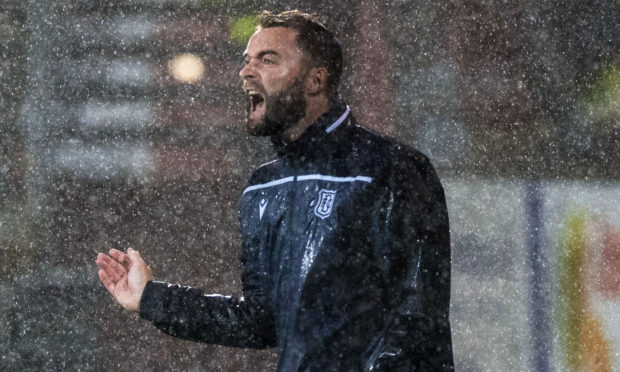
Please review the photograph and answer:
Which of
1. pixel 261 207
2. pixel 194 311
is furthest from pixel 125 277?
pixel 261 207

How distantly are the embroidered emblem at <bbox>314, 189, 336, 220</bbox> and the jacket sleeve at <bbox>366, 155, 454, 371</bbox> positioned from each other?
174 mm

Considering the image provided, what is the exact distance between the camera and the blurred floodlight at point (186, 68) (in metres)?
4.94

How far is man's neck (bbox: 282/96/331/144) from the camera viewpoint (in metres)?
2.43

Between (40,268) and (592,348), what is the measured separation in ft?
13.5

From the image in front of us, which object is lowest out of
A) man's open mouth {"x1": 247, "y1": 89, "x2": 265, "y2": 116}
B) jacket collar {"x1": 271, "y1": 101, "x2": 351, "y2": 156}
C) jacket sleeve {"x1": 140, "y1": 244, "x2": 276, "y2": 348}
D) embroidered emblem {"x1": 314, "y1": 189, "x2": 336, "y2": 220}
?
jacket sleeve {"x1": 140, "y1": 244, "x2": 276, "y2": 348}

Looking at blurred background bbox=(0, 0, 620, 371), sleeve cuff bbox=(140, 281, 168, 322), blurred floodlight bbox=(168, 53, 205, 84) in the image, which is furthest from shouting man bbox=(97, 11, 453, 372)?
blurred floodlight bbox=(168, 53, 205, 84)

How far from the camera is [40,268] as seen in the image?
211 inches

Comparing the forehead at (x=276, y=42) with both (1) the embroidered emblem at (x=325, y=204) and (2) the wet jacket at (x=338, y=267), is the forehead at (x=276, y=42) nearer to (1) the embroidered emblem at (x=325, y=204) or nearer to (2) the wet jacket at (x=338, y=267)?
(2) the wet jacket at (x=338, y=267)

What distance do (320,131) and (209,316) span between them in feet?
2.09

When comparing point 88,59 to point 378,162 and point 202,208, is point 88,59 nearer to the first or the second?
point 202,208

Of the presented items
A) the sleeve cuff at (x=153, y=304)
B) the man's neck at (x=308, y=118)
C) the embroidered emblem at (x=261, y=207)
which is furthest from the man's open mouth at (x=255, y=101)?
the sleeve cuff at (x=153, y=304)

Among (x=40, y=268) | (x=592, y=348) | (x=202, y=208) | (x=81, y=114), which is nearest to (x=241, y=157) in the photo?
(x=202, y=208)

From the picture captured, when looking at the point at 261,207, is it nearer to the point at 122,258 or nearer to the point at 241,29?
the point at 122,258

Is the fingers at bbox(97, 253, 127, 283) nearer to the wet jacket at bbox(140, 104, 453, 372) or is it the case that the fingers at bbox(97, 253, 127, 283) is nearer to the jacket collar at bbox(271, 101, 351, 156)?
the wet jacket at bbox(140, 104, 453, 372)
